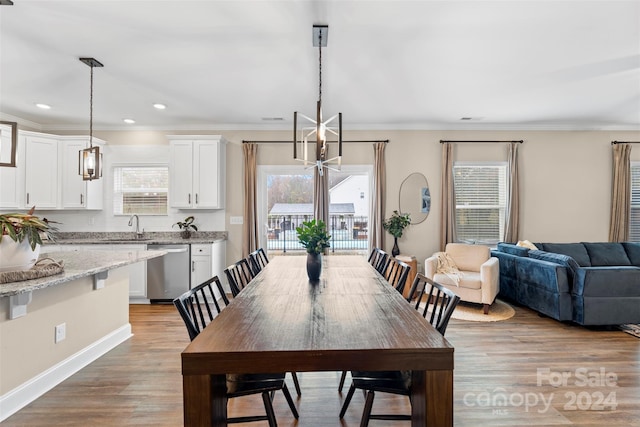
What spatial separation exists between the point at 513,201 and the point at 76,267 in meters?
5.71

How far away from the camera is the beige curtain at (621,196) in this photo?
5461mm

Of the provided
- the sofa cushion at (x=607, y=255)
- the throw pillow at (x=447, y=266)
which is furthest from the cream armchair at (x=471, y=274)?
the sofa cushion at (x=607, y=255)

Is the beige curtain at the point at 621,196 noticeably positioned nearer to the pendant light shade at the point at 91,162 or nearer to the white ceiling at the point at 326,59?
the white ceiling at the point at 326,59

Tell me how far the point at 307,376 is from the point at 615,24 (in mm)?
3567

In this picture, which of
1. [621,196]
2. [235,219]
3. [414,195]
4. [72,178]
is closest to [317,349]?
[235,219]

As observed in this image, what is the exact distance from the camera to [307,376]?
2760mm

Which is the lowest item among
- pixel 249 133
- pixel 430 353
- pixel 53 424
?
pixel 53 424

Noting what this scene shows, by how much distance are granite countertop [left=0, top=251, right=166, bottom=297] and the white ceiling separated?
1785mm

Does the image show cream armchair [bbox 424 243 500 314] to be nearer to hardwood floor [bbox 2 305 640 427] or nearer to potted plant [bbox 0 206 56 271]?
hardwood floor [bbox 2 305 640 427]

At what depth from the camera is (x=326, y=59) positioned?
3.09 metres

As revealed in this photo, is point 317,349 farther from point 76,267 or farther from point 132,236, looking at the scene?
point 132,236

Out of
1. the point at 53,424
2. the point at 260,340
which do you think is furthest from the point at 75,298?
the point at 260,340

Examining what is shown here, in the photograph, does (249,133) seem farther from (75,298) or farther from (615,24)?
(615,24)

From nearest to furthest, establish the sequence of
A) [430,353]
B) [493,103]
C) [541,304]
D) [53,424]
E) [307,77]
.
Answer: [430,353]
[53,424]
[307,77]
[541,304]
[493,103]
